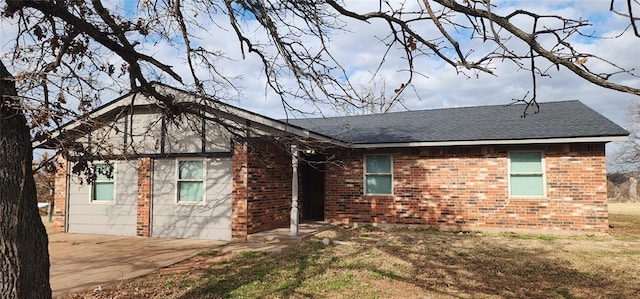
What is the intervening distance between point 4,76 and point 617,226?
51.3 feet

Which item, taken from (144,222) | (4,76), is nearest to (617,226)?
(144,222)

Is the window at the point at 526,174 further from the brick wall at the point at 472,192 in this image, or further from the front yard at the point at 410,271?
the front yard at the point at 410,271

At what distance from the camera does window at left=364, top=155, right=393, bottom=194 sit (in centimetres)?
1287

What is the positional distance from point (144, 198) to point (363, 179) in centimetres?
631

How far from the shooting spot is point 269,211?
11625 millimetres

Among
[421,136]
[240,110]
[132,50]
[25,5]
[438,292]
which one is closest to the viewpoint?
[25,5]

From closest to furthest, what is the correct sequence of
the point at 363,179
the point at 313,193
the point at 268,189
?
1. the point at 268,189
2. the point at 363,179
3. the point at 313,193

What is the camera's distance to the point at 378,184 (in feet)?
42.5

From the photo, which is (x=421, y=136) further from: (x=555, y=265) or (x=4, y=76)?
(x=4, y=76)

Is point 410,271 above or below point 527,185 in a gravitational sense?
below

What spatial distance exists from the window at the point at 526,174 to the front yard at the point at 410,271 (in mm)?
1496

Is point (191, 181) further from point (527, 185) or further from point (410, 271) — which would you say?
point (527, 185)

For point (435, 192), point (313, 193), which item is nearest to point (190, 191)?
point (313, 193)

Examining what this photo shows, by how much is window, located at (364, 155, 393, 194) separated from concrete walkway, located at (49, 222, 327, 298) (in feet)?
6.69
